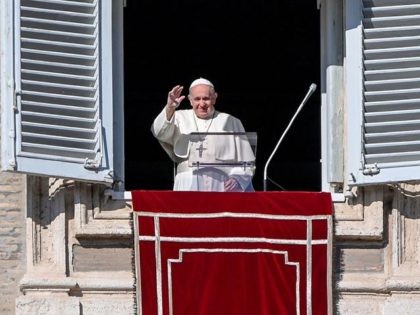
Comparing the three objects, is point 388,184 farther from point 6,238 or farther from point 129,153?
point 129,153

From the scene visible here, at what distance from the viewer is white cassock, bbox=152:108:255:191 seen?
12.9 metres

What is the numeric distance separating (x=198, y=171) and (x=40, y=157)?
2.78ft

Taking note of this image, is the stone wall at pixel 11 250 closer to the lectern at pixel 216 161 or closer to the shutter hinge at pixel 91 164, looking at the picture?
the shutter hinge at pixel 91 164

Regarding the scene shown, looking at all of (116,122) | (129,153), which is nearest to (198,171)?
(116,122)

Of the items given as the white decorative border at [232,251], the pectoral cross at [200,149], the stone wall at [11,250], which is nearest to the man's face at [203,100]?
the pectoral cross at [200,149]

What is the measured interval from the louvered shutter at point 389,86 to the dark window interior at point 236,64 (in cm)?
267

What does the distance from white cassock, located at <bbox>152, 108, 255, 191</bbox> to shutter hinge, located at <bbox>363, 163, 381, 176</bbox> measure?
24.2 inches

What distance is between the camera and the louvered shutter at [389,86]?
1273 centimetres

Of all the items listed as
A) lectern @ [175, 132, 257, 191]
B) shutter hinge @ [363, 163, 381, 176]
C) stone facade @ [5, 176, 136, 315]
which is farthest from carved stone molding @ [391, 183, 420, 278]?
stone facade @ [5, 176, 136, 315]

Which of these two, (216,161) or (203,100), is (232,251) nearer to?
(216,161)

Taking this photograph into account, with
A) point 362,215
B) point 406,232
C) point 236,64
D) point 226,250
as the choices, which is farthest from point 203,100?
point 236,64

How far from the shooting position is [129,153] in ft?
51.6

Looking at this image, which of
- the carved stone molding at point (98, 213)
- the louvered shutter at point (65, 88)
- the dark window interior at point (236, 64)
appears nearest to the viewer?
the louvered shutter at point (65, 88)

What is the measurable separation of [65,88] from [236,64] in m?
3.66
